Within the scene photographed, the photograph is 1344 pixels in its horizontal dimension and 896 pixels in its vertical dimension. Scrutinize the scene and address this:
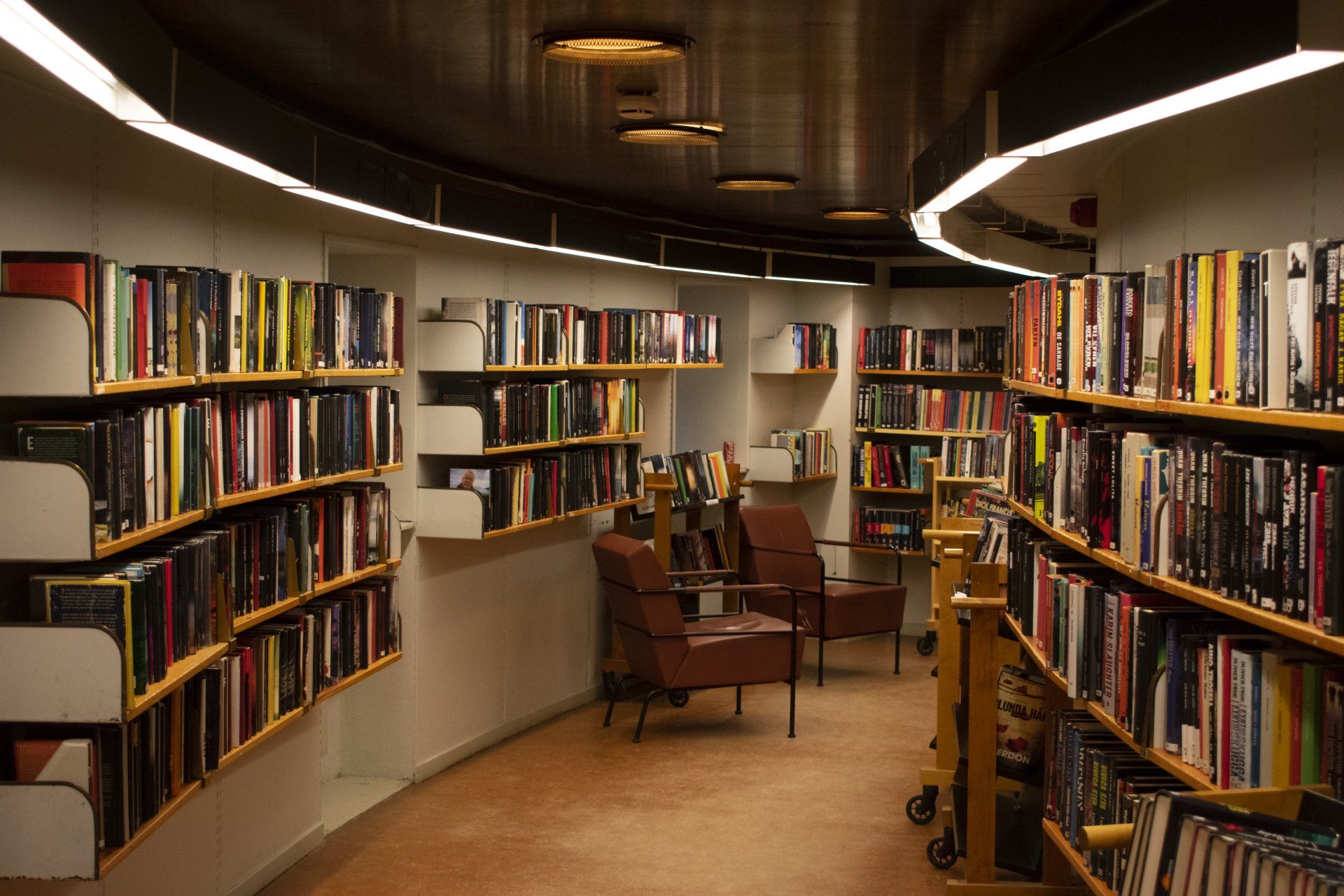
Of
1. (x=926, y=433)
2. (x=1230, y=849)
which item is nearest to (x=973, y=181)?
(x=1230, y=849)

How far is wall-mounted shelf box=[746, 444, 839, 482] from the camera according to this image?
9.34m

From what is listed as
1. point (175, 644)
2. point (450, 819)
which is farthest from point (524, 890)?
point (175, 644)

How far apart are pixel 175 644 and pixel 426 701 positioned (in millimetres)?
2805

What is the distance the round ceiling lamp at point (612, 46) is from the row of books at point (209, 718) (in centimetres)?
200

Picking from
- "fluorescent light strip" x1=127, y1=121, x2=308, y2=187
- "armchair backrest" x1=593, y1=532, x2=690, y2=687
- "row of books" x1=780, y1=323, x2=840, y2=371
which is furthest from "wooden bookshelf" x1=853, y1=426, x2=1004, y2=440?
"fluorescent light strip" x1=127, y1=121, x2=308, y2=187

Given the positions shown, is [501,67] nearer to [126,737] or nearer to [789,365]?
[126,737]

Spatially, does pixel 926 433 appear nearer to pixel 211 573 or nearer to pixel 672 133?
pixel 672 133

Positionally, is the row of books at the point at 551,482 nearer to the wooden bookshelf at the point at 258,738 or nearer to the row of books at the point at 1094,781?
the wooden bookshelf at the point at 258,738

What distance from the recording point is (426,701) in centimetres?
621

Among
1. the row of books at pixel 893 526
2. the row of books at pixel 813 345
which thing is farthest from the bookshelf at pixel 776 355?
the row of books at pixel 893 526

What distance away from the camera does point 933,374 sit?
32.2 feet

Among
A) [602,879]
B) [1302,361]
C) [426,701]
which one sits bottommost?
[602,879]

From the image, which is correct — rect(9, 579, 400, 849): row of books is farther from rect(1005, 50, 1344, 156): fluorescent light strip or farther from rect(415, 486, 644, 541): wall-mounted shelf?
rect(1005, 50, 1344, 156): fluorescent light strip

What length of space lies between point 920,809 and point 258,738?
2.83 meters
